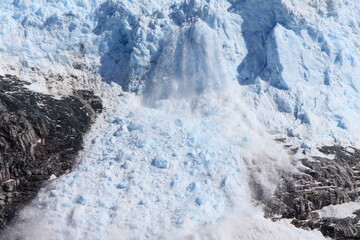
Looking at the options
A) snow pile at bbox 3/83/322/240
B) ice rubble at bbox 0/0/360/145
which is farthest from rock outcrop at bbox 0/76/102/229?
ice rubble at bbox 0/0/360/145

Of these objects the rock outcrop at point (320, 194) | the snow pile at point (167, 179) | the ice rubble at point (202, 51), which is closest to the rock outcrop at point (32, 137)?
the snow pile at point (167, 179)

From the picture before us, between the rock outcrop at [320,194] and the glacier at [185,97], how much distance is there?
0.66 metres

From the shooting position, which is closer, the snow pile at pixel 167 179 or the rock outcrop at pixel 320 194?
the snow pile at pixel 167 179

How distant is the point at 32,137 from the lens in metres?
21.0

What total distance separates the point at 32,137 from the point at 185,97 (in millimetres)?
7442

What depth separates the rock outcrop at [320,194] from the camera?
20328 millimetres

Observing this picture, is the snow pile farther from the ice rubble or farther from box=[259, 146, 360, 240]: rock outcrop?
the ice rubble

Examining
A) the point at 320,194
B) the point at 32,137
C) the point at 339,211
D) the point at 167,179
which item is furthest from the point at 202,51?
the point at 339,211

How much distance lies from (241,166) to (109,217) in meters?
6.04

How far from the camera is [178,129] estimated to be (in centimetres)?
2262

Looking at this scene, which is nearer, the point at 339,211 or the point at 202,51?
the point at 339,211

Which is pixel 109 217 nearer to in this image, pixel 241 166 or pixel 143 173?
pixel 143 173

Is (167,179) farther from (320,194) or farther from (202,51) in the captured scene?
(202,51)

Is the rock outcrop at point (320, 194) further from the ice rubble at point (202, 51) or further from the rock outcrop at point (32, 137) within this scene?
the rock outcrop at point (32, 137)
